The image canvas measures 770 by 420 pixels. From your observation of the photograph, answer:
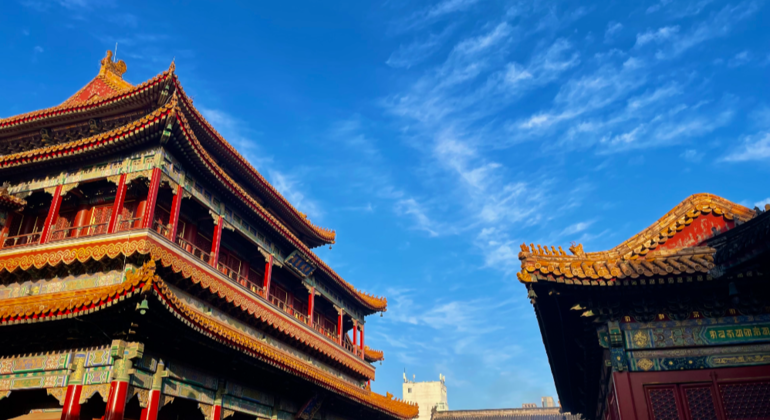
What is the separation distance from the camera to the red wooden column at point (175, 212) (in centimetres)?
1512

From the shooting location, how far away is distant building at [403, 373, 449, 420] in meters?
80.4

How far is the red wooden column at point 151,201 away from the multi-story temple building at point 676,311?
10.4 metres

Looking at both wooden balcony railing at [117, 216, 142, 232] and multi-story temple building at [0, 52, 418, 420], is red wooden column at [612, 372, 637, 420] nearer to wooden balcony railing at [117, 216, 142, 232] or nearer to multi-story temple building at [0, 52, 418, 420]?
multi-story temple building at [0, 52, 418, 420]

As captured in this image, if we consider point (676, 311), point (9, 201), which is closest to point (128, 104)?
point (9, 201)

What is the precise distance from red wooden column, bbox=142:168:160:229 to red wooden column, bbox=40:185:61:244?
10.0 feet

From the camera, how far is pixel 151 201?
14.6 m

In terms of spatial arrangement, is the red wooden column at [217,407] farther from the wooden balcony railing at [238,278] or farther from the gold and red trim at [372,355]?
the gold and red trim at [372,355]

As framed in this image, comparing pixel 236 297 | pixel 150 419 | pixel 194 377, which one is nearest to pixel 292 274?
pixel 236 297

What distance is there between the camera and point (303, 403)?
730 inches

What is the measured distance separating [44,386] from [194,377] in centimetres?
332

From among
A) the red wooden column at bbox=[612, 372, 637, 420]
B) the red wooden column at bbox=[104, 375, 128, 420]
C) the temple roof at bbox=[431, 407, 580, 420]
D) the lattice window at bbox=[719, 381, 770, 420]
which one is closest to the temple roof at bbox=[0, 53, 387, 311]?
the red wooden column at bbox=[104, 375, 128, 420]

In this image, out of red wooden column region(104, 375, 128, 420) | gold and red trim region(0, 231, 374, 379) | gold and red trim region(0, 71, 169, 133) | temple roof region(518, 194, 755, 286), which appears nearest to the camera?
temple roof region(518, 194, 755, 286)

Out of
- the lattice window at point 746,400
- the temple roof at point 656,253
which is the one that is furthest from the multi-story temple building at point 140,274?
the lattice window at point 746,400

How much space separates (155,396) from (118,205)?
5.63 metres
